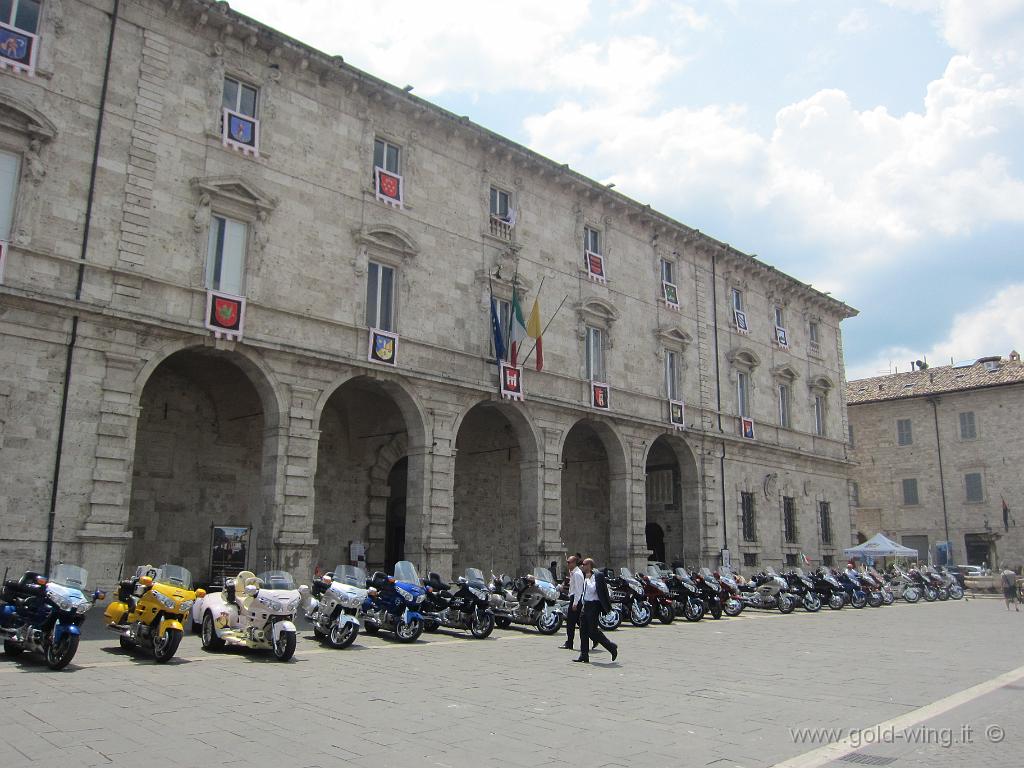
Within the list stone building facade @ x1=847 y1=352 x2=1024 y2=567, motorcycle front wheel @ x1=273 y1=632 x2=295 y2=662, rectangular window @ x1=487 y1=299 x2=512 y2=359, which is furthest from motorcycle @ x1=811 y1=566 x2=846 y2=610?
motorcycle front wheel @ x1=273 y1=632 x2=295 y2=662

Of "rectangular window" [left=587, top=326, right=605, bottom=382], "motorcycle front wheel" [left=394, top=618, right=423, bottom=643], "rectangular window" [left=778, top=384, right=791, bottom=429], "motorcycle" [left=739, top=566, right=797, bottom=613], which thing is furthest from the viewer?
"rectangular window" [left=778, top=384, right=791, bottom=429]

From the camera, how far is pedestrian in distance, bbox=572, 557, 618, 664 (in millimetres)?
11273

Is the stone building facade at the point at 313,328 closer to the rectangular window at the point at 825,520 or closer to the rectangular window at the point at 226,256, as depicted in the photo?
the rectangular window at the point at 226,256

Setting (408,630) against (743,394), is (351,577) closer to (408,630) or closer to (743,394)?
(408,630)

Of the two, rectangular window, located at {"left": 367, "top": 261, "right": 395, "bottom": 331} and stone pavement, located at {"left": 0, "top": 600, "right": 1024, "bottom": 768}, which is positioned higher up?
rectangular window, located at {"left": 367, "top": 261, "right": 395, "bottom": 331}

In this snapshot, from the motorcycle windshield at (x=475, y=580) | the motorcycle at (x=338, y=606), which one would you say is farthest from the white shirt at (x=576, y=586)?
the motorcycle at (x=338, y=606)

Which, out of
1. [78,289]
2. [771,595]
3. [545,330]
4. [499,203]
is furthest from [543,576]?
[499,203]

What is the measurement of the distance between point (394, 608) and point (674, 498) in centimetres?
1692

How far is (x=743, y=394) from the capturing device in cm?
2967

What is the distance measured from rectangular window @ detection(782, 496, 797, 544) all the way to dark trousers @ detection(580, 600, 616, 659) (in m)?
20.5

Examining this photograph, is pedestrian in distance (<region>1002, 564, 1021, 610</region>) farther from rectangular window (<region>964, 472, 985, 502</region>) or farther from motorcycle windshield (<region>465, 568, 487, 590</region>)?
rectangular window (<region>964, 472, 985, 502</region>)

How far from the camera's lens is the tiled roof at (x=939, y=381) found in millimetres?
42344

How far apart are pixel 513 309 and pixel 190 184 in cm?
831

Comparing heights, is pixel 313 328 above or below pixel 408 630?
above
